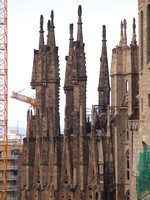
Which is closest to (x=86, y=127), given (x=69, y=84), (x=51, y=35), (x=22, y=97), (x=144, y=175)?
(x=69, y=84)

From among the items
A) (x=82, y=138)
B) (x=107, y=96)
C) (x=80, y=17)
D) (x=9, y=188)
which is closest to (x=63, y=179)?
(x=82, y=138)

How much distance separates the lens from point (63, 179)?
9525 cm

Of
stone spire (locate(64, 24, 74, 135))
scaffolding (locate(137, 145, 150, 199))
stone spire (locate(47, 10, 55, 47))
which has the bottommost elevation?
scaffolding (locate(137, 145, 150, 199))

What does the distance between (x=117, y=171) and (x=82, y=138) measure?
946 cm

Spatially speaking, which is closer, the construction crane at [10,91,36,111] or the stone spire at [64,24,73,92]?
the stone spire at [64,24,73,92]

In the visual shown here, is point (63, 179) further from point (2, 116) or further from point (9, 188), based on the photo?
point (9, 188)

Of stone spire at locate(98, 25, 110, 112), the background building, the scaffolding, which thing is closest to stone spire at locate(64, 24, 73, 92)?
stone spire at locate(98, 25, 110, 112)

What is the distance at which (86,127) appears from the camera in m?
96.9

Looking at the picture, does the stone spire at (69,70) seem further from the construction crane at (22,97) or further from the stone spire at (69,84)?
the construction crane at (22,97)

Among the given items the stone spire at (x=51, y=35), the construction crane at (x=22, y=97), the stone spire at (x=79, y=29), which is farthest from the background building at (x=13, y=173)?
the stone spire at (x=79, y=29)

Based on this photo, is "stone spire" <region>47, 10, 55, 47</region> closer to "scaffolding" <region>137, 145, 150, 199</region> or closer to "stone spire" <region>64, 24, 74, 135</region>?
"stone spire" <region>64, 24, 74, 135</region>

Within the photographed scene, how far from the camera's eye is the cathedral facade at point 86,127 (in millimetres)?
76688

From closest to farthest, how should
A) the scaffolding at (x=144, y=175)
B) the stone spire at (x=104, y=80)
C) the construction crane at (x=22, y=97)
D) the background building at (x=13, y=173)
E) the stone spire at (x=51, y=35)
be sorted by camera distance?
1. the scaffolding at (x=144, y=175)
2. the stone spire at (x=104, y=80)
3. the stone spire at (x=51, y=35)
4. the background building at (x=13, y=173)
5. the construction crane at (x=22, y=97)

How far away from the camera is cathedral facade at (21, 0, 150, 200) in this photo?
76.7 m
